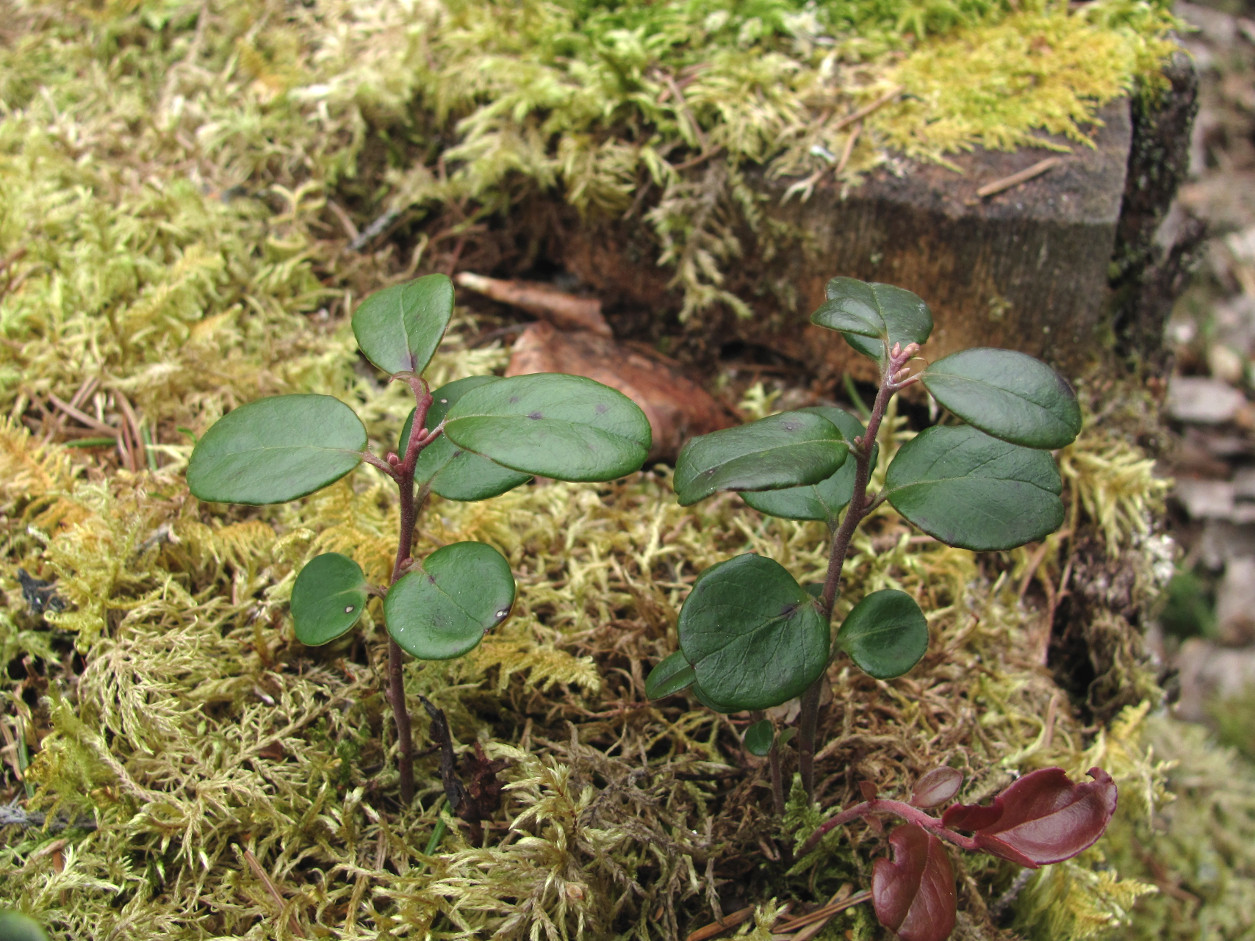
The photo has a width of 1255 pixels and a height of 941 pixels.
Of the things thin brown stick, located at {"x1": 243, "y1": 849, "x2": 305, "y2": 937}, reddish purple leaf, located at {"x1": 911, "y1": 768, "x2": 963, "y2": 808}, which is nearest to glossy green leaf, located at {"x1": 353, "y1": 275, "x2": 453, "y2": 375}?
thin brown stick, located at {"x1": 243, "y1": 849, "x2": 305, "y2": 937}

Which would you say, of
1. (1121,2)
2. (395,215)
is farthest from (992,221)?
(395,215)

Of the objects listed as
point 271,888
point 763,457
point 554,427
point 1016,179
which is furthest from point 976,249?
point 271,888

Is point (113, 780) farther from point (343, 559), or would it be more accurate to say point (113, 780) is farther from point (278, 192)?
point (278, 192)

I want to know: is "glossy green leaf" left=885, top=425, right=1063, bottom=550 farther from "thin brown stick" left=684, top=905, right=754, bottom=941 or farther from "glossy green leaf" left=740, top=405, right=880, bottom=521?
"thin brown stick" left=684, top=905, right=754, bottom=941

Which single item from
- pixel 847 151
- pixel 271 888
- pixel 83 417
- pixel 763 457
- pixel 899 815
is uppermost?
pixel 763 457

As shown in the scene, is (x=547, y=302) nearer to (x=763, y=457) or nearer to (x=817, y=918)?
(x=763, y=457)

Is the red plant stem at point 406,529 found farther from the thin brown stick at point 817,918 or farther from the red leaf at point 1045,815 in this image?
the red leaf at point 1045,815
